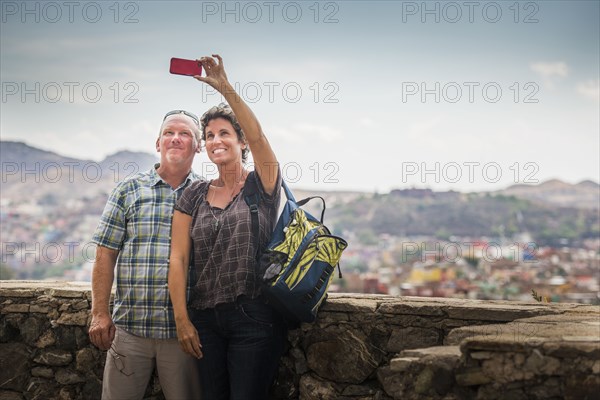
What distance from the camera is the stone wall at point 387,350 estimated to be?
93.0 inches

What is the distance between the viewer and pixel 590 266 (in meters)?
32.1

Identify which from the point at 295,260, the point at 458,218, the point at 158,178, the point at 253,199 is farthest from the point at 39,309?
the point at 458,218

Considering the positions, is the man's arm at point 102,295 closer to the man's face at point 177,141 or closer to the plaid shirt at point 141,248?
the plaid shirt at point 141,248

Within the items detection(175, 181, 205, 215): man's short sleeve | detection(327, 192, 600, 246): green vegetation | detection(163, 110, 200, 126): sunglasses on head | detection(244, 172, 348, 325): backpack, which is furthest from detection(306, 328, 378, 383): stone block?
detection(327, 192, 600, 246): green vegetation

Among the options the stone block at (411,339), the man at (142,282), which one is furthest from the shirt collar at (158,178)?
the stone block at (411,339)

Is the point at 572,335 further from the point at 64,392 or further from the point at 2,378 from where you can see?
the point at 2,378

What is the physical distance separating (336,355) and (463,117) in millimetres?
59598

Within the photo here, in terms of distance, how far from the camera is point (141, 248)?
10.2 feet

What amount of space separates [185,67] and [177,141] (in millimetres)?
346

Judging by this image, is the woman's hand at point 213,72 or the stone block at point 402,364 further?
the woman's hand at point 213,72

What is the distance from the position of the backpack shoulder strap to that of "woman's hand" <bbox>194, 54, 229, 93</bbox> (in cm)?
41

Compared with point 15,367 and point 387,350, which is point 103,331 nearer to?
point 15,367

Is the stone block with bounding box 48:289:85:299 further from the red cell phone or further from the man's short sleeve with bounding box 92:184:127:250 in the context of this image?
the red cell phone

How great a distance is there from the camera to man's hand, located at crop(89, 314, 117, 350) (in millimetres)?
3174
